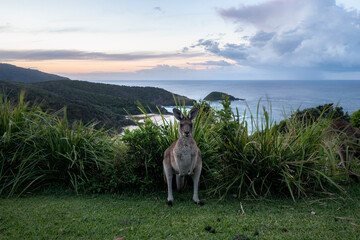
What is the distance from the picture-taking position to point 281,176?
5.04 meters

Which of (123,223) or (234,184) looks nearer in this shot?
(123,223)

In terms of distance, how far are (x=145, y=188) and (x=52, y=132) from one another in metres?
2.34

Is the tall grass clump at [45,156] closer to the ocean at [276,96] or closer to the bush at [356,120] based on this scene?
the ocean at [276,96]

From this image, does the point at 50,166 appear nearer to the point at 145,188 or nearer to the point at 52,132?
the point at 52,132

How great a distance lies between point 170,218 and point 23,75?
101 metres

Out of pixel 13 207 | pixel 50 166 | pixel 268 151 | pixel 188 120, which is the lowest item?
pixel 13 207

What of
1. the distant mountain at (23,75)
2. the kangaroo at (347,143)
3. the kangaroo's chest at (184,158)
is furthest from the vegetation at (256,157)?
the distant mountain at (23,75)

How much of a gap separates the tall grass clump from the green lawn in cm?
45

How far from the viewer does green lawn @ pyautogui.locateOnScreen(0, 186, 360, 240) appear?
3.57 meters

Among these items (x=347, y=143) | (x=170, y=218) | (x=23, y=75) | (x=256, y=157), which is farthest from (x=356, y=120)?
(x=23, y=75)

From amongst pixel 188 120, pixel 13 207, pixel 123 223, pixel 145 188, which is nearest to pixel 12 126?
pixel 13 207

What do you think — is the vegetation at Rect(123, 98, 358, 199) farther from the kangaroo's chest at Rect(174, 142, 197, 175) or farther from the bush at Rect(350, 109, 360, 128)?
the bush at Rect(350, 109, 360, 128)

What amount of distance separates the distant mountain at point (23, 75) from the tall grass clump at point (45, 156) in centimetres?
8788

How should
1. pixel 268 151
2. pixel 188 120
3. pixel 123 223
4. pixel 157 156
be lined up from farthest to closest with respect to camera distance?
pixel 157 156 < pixel 268 151 < pixel 188 120 < pixel 123 223
